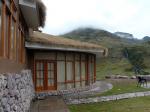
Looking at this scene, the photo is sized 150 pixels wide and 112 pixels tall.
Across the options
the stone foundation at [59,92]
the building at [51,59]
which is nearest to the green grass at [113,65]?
the building at [51,59]

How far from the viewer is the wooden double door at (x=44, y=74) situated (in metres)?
17.3

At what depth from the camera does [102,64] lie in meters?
56.2

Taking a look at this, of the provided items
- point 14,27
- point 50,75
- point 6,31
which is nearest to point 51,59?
point 50,75

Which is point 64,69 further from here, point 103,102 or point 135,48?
point 135,48

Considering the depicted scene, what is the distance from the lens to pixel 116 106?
559 inches

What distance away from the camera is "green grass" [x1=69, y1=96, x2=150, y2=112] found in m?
13.2

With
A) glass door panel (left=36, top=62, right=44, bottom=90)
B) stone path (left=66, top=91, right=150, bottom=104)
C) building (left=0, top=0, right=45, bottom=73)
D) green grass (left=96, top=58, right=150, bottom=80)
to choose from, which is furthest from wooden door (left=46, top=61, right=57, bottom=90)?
green grass (left=96, top=58, right=150, bottom=80)

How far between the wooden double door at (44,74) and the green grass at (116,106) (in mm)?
3383

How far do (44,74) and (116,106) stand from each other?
4.66 metres

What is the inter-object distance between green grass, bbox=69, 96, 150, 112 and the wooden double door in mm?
3383

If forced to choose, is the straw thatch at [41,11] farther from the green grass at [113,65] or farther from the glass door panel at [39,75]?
the green grass at [113,65]

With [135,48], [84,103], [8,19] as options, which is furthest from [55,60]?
[135,48]

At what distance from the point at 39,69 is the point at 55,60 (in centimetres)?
95

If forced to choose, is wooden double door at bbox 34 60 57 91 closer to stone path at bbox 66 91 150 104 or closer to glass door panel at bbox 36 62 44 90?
glass door panel at bbox 36 62 44 90
